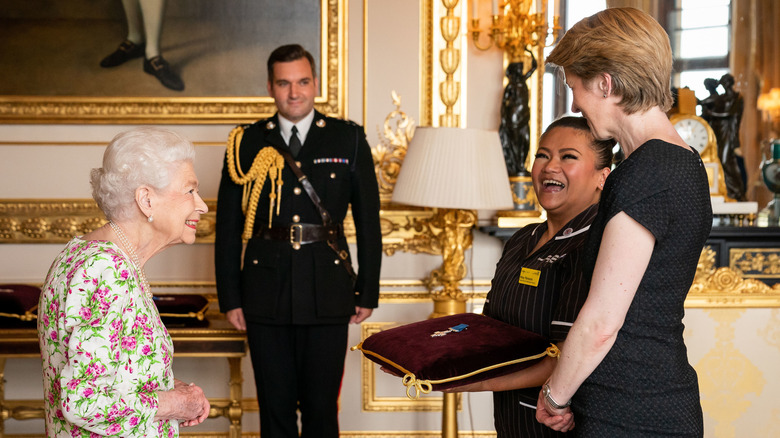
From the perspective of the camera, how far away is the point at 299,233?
3096 mm

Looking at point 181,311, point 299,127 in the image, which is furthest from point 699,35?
point 181,311

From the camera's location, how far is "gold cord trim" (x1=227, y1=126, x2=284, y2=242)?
3123 millimetres

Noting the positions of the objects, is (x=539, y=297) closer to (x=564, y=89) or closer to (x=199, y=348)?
(x=199, y=348)

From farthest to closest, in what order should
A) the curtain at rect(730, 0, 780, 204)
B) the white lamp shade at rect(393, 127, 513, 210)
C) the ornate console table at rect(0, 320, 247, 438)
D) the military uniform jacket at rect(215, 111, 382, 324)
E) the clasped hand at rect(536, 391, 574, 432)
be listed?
the curtain at rect(730, 0, 780, 204) → the ornate console table at rect(0, 320, 247, 438) → the white lamp shade at rect(393, 127, 513, 210) → the military uniform jacket at rect(215, 111, 382, 324) → the clasped hand at rect(536, 391, 574, 432)

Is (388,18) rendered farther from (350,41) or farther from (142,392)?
(142,392)

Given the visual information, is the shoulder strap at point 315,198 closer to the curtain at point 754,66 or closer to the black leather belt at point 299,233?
the black leather belt at point 299,233

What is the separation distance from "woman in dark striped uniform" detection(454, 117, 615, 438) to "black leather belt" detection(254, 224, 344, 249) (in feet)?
3.62

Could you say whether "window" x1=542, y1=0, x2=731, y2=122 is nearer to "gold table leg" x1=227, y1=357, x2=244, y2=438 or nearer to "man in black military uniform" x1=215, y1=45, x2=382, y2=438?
"man in black military uniform" x1=215, y1=45, x2=382, y2=438

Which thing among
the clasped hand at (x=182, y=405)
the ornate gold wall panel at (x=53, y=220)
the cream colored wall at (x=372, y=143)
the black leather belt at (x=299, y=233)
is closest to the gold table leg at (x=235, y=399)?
the cream colored wall at (x=372, y=143)

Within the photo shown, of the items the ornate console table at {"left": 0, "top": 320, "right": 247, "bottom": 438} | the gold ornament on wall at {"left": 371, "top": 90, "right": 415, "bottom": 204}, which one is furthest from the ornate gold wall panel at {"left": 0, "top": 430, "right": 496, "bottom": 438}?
the gold ornament on wall at {"left": 371, "top": 90, "right": 415, "bottom": 204}

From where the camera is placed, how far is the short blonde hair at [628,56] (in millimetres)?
1476

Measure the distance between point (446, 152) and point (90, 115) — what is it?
198 centimetres

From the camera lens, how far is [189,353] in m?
3.58

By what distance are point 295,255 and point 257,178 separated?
0.35 metres
